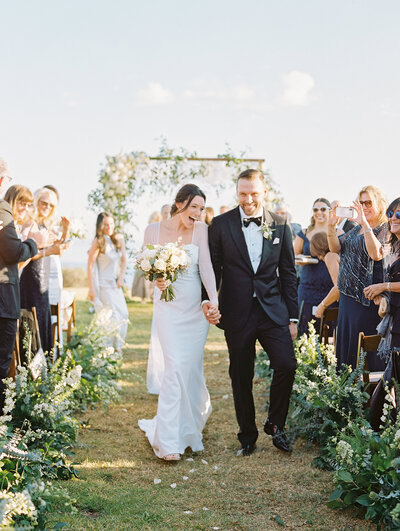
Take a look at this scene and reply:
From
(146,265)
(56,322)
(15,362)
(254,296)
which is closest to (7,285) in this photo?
(15,362)

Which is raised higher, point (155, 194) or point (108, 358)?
point (155, 194)

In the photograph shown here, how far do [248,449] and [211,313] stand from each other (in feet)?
4.07

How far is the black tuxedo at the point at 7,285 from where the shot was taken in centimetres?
458

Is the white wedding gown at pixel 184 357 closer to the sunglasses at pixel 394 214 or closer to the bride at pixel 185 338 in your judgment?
the bride at pixel 185 338

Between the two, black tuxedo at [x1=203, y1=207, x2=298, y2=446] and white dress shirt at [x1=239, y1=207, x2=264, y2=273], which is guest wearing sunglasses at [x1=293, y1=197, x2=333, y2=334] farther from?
white dress shirt at [x1=239, y1=207, x2=264, y2=273]

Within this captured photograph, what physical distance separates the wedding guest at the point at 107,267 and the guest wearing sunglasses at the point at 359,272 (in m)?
4.25

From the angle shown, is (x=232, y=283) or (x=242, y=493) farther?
(x=232, y=283)

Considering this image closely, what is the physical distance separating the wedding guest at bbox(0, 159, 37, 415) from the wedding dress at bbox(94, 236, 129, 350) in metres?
4.19

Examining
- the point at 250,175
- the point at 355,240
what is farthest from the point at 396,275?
the point at 250,175

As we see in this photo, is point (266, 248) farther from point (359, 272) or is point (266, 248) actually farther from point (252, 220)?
point (359, 272)

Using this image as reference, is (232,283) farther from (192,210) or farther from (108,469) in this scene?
(108,469)

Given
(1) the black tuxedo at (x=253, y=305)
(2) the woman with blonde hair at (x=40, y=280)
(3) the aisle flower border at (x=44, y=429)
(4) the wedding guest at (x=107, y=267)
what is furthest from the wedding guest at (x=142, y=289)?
(1) the black tuxedo at (x=253, y=305)

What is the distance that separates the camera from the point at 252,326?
196 inches

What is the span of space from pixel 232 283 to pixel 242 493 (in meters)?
1.67
